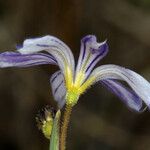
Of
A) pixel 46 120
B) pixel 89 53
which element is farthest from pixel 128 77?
pixel 46 120

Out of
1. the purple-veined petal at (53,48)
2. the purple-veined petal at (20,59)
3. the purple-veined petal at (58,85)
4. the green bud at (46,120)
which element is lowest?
the green bud at (46,120)

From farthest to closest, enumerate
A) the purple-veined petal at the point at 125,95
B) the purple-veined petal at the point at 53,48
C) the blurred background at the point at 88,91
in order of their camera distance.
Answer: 1. the blurred background at the point at 88,91
2. the purple-veined petal at the point at 125,95
3. the purple-veined petal at the point at 53,48

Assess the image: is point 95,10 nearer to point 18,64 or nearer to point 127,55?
point 127,55

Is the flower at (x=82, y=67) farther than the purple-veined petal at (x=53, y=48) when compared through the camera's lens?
Yes

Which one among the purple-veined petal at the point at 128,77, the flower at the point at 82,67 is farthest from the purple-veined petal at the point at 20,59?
the purple-veined petal at the point at 128,77

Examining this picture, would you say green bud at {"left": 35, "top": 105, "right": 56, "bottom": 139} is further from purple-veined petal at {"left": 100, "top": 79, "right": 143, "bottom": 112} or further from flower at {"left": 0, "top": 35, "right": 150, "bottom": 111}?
purple-veined petal at {"left": 100, "top": 79, "right": 143, "bottom": 112}

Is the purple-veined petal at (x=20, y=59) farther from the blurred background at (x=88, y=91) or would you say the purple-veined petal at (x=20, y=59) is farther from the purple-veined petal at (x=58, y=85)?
the blurred background at (x=88, y=91)

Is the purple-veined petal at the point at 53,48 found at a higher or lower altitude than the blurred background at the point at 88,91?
higher
